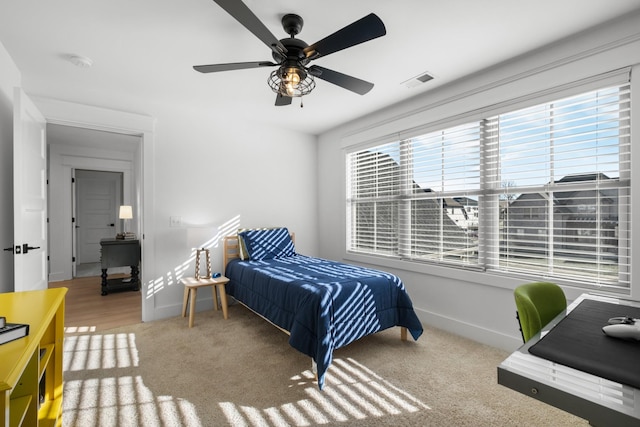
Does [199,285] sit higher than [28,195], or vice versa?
[28,195]

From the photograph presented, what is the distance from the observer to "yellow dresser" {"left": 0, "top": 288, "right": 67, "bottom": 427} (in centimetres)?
88

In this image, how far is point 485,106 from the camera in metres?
2.88

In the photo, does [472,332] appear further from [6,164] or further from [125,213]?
[125,213]

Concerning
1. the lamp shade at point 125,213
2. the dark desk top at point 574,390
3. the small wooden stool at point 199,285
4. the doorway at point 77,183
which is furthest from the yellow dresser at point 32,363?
the lamp shade at point 125,213

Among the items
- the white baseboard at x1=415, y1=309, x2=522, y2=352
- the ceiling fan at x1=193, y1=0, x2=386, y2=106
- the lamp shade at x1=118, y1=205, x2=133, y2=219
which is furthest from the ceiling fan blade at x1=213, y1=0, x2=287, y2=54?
the lamp shade at x1=118, y1=205, x2=133, y2=219

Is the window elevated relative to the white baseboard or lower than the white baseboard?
elevated

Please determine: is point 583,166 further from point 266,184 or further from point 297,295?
point 266,184

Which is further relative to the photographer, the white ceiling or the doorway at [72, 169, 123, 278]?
the doorway at [72, 169, 123, 278]

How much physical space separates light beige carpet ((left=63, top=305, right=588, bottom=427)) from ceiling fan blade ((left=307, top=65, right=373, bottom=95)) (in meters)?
2.21

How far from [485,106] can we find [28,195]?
402 cm


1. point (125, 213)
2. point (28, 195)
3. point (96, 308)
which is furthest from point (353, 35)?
point (125, 213)

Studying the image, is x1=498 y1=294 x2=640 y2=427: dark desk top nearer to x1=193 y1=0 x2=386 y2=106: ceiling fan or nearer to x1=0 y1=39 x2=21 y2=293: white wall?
x1=193 y1=0 x2=386 y2=106: ceiling fan

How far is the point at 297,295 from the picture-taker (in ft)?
8.38

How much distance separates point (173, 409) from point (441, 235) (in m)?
2.82
